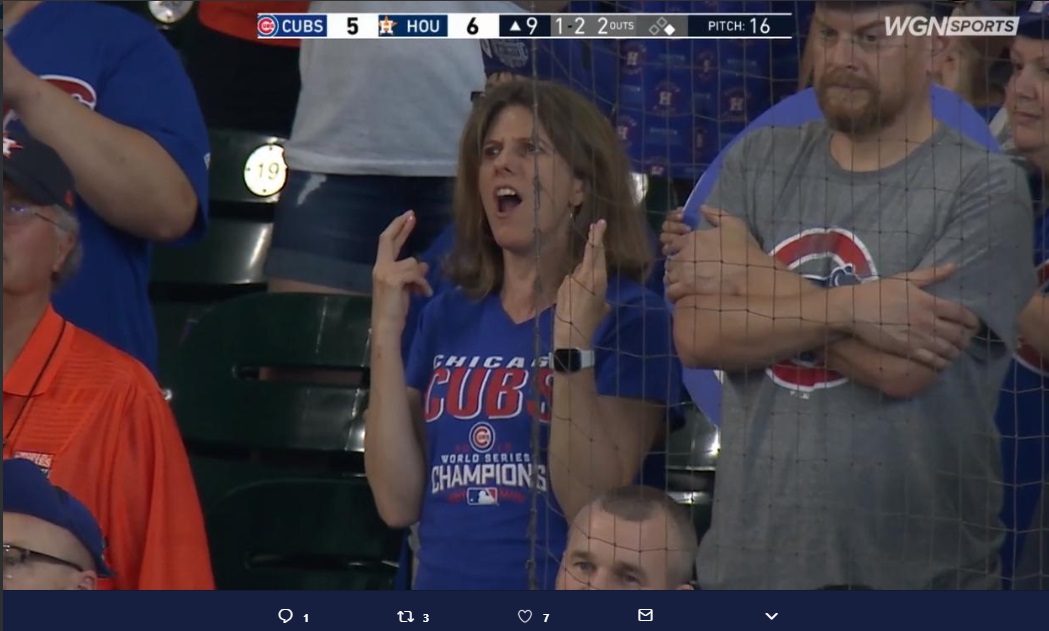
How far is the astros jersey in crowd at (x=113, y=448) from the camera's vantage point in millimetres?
1586

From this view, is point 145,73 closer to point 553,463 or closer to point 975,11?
point 553,463

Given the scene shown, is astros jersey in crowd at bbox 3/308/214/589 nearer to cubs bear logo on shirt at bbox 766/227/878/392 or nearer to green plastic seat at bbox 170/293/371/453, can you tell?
green plastic seat at bbox 170/293/371/453

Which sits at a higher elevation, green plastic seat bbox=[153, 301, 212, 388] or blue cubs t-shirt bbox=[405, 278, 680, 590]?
green plastic seat bbox=[153, 301, 212, 388]

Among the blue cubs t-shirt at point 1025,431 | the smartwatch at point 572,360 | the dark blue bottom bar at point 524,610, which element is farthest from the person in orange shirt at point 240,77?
the blue cubs t-shirt at point 1025,431

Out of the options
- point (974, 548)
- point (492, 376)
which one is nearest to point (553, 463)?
point (492, 376)

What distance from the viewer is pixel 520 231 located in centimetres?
162

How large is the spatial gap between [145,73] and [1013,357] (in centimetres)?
83

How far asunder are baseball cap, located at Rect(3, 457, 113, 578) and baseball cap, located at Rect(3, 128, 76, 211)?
0.24m

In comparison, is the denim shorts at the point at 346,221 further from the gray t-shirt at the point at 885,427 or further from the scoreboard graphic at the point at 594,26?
the gray t-shirt at the point at 885,427

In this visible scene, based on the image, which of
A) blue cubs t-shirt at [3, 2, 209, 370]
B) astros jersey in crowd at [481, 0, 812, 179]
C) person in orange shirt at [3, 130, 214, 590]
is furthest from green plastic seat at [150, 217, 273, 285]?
astros jersey in crowd at [481, 0, 812, 179]

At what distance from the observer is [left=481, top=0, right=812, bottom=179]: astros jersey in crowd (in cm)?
163

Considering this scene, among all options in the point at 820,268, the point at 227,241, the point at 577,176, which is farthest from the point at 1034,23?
the point at 227,241

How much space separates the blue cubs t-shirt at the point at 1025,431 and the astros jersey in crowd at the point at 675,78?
0.27 meters

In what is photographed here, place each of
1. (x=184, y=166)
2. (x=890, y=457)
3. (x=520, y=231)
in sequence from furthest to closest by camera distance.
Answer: (x=184, y=166) → (x=520, y=231) → (x=890, y=457)
